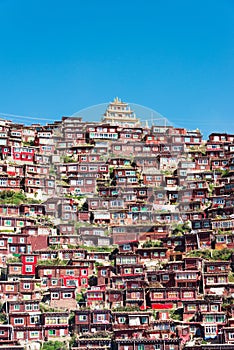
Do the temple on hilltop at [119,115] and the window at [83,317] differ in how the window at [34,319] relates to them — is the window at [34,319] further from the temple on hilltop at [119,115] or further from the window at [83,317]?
the temple on hilltop at [119,115]

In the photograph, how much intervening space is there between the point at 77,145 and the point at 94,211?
588 inches

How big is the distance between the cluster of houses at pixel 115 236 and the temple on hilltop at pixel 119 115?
1019 cm

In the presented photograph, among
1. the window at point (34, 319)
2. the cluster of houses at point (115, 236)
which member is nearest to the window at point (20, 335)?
the cluster of houses at point (115, 236)

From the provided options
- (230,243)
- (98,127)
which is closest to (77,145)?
(98,127)

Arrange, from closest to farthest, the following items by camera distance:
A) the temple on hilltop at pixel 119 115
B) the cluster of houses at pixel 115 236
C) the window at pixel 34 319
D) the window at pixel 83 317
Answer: the cluster of houses at pixel 115 236 → the window at pixel 83 317 → the window at pixel 34 319 → the temple on hilltop at pixel 119 115

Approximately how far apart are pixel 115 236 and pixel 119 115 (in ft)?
124

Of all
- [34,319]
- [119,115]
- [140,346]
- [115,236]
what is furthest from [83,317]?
[119,115]

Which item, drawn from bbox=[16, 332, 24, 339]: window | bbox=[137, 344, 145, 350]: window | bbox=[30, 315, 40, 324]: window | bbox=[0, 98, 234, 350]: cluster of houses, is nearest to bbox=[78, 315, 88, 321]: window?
bbox=[0, 98, 234, 350]: cluster of houses

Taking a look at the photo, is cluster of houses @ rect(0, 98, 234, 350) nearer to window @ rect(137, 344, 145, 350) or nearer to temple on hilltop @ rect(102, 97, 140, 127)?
window @ rect(137, 344, 145, 350)

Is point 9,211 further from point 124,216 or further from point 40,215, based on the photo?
point 124,216

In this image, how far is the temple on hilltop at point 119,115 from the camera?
9675 cm

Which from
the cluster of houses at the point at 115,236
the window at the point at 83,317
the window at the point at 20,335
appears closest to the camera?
the window at the point at 20,335

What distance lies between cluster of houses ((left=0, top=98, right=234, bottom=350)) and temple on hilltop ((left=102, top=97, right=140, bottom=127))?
10186 mm

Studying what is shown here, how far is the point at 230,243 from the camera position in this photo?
2372 inches
